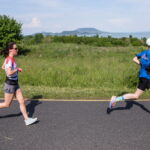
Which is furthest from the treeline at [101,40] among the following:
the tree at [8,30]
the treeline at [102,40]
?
the tree at [8,30]

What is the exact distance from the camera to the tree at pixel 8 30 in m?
32.7

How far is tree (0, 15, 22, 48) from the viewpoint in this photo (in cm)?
3269

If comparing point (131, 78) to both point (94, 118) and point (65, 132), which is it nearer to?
point (94, 118)

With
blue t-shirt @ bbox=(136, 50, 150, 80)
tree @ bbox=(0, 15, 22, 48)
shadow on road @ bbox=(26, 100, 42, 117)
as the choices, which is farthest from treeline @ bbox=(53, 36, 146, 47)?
blue t-shirt @ bbox=(136, 50, 150, 80)

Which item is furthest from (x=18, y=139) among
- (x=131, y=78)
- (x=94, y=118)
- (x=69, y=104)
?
(x=131, y=78)

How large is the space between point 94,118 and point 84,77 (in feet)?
18.4

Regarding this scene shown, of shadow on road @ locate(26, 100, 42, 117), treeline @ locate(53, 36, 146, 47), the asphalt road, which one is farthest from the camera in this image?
treeline @ locate(53, 36, 146, 47)

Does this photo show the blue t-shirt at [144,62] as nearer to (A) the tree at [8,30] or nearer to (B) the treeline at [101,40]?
(A) the tree at [8,30]

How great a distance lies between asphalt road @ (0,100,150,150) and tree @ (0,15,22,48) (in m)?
28.0

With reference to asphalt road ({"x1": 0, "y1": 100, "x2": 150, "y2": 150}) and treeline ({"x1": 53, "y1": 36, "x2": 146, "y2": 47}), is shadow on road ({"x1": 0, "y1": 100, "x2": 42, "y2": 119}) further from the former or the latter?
treeline ({"x1": 53, "y1": 36, "x2": 146, "y2": 47})

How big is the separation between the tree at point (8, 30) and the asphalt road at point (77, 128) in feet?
92.0

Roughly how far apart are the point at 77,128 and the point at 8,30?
1201 inches

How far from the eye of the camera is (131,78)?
389 inches

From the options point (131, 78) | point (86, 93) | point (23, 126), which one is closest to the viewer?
point (23, 126)
